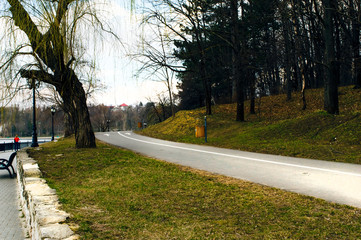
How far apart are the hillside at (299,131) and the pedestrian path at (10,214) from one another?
7.99m

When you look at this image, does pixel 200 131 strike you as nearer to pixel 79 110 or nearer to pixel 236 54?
pixel 236 54

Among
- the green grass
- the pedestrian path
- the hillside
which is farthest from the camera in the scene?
the hillside

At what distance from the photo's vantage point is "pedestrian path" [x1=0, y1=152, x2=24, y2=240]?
558 centimetres

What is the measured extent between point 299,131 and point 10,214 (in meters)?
11.6

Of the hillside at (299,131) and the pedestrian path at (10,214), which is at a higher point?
the hillside at (299,131)

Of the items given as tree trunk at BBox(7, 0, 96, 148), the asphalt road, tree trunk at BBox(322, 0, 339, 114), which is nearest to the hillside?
tree trunk at BBox(322, 0, 339, 114)

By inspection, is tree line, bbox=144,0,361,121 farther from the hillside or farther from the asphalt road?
the asphalt road

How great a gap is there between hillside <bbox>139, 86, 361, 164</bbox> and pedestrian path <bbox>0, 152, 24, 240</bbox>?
26.2 feet

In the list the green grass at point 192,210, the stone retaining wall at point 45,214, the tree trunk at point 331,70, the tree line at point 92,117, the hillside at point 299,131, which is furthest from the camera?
the tree trunk at point 331,70

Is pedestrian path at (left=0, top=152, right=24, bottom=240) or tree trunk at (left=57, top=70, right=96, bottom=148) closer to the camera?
pedestrian path at (left=0, top=152, right=24, bottom=240)

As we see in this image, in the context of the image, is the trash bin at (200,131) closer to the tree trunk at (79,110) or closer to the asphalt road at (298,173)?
the tree trunk at (79,110)

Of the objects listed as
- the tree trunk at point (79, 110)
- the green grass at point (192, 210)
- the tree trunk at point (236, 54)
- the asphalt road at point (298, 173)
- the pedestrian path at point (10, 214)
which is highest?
the tree trunk at point (236, 54)

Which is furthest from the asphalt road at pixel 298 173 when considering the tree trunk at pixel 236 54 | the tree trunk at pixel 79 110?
the tree trunk at pixel 236 54

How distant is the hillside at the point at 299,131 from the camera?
32.7 ft
